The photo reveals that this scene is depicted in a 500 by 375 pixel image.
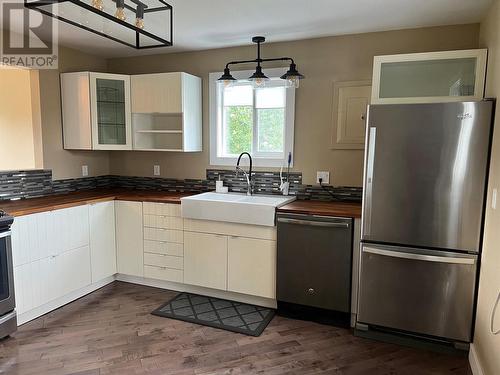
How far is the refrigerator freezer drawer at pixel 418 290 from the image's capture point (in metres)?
2.37

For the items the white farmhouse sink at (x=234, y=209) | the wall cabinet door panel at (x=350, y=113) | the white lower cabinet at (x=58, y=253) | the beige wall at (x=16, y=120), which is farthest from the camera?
the beige wall at (x=16, y=120)

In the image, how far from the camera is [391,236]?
2.50m

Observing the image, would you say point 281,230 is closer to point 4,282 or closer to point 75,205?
point 75,205

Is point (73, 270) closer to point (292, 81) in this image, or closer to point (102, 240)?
point (102, 240)

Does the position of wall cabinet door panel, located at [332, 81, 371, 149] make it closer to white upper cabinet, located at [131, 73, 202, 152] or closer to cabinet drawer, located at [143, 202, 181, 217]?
white upper cabinet, located at [131, 73, 202, 152]

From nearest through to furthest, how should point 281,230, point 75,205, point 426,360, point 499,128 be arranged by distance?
point 499,128, point 426,360, point 281,230, point 75,205

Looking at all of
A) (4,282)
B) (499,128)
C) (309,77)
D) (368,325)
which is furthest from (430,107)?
(4,282)

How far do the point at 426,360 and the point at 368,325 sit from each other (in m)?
0.42

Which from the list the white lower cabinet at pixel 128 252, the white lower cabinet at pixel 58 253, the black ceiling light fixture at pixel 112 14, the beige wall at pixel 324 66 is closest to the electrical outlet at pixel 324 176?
the beige wall at pixel 324 66

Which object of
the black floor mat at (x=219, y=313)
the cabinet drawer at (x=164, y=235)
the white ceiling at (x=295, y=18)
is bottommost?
the black floor mat at (x=219, y=313)

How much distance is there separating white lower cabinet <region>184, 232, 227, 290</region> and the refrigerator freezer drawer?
1192 millimetres

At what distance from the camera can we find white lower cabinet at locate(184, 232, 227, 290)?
316cm

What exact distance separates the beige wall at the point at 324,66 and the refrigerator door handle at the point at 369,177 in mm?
726

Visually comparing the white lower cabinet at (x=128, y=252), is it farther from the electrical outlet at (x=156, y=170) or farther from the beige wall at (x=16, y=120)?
the beige wall at (x=16, y=120)
